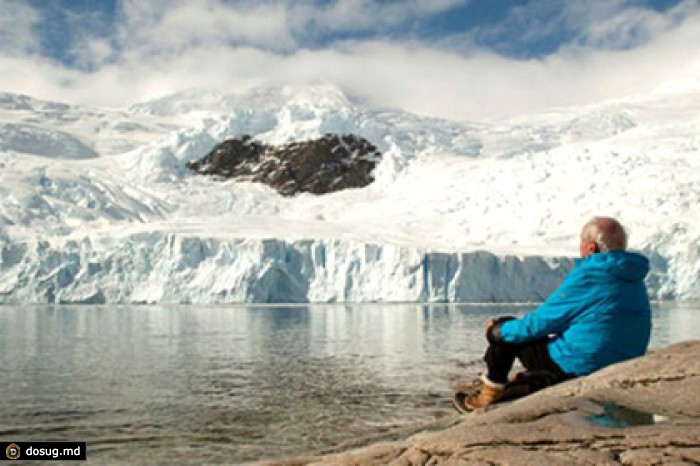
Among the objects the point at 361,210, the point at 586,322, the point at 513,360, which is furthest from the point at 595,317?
the point at 361,210

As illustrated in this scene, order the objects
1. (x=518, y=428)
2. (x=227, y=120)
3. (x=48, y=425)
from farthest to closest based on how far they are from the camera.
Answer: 1. (x=227, y=120)
2. (x=48, y=425)
3. (x=518, y=428)

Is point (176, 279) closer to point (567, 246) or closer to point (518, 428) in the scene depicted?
point (567, 246)

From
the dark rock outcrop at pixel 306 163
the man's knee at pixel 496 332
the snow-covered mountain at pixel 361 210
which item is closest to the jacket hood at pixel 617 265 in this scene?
the man's knee at pixel 496 332

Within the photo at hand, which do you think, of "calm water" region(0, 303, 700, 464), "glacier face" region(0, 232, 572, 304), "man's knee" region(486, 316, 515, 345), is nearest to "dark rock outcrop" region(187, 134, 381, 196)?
"glacier face" region(0, 232, 572, 304)

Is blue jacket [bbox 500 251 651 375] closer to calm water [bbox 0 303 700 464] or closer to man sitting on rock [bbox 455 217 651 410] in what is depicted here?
man sitting on rock [bbox 455 217 651 410]

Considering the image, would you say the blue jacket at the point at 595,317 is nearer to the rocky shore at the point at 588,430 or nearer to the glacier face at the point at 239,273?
the rocky shore at the point at 588,430

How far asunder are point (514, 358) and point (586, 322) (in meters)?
0.42

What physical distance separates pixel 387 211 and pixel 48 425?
52.6 m

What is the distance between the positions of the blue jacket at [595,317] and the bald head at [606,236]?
9cm

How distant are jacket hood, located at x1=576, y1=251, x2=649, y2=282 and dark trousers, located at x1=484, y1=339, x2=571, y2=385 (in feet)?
1.85

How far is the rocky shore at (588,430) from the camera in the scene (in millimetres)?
2330

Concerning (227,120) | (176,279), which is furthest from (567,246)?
(227,120)

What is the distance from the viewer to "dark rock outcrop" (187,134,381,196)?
7025 centimetres

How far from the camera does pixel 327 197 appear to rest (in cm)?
7019
